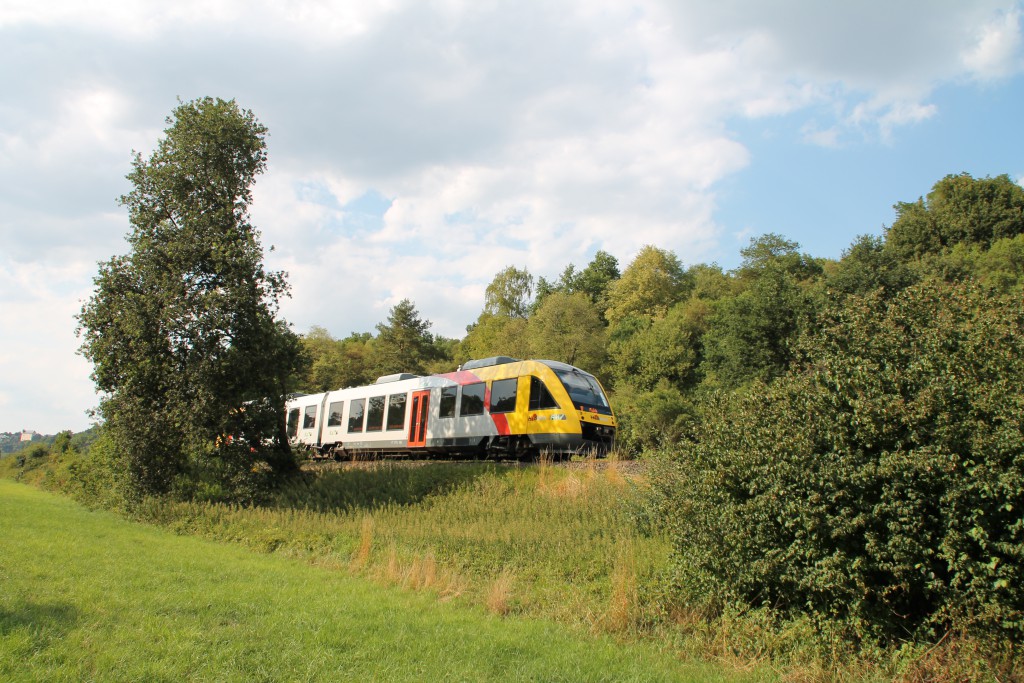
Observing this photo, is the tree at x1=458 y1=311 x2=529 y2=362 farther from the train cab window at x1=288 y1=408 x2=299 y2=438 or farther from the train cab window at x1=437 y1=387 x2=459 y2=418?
the train cab window at x1=437 y1=387 x2=459 y2=418

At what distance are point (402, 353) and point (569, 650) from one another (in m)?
53.6

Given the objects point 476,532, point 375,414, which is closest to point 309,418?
point 375,414

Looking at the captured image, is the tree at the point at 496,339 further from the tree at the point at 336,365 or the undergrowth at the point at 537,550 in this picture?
the undergrowth at the point at 537,550

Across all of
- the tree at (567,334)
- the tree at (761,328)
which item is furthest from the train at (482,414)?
the tree at (567,334)

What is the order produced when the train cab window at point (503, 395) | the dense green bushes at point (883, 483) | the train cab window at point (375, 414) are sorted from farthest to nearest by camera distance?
the train cab window at point (375, 414) → the train cab window at point (503, 395) → the dense green bushes at point (883, 483)

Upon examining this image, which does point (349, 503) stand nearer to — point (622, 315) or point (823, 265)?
point (622, 315)

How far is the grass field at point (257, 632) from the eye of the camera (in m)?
5.70

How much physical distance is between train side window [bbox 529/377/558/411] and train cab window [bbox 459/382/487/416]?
78.0 inches

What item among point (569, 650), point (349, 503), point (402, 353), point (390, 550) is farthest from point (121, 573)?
point (402, 353)

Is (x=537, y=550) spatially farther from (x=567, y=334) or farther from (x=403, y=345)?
(x=403, y=345)

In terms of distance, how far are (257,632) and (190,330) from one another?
1275cm

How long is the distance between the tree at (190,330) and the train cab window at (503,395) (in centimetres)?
559

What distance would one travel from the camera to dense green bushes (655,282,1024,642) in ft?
21.5

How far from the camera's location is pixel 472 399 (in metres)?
21.1
